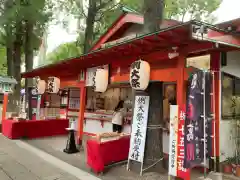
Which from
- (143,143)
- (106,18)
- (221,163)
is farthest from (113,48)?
(106,18)

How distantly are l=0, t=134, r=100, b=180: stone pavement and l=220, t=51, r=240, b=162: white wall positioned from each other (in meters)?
3.54

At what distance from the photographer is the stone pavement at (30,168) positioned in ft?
19.7

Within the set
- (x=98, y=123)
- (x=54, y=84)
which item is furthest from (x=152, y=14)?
(x=98, y=123)

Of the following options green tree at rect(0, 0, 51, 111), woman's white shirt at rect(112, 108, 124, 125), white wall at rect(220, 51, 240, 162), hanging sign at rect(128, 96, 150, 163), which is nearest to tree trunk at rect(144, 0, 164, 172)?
hanging sign at rect(128, 96, 150, 163)

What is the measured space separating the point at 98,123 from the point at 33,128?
335cm

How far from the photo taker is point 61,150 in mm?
9211

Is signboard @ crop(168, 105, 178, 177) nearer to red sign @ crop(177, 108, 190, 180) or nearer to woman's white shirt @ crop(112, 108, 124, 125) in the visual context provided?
red sign @ crop(177, 108, 190, 180)

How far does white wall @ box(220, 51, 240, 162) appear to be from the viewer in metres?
Answer: 6.07

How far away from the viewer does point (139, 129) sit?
21.6 ft

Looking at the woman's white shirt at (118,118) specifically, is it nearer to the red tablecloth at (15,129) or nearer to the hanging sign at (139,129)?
the hanging sign at (139,129)

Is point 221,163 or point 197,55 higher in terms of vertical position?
point 197,55

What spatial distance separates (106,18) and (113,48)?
12.1 meters

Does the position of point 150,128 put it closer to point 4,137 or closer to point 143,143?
point 143,143

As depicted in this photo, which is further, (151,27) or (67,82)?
(67,82)
